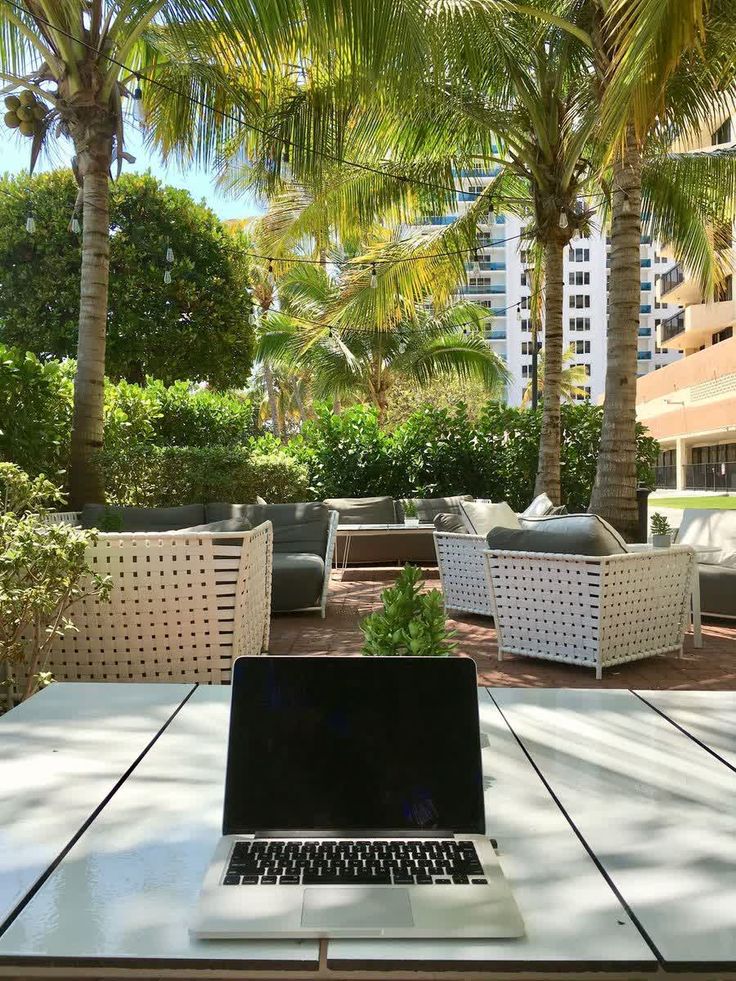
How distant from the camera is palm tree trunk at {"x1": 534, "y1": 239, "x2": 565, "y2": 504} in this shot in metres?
10.6

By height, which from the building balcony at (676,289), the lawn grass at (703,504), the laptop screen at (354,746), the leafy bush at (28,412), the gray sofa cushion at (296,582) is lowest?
the gray sofa cushion at (296,582)

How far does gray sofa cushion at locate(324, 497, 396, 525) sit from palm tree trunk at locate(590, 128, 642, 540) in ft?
11.8

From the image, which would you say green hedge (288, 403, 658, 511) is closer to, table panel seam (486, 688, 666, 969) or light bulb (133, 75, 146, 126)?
light bulb (133, 75, 146, 126)

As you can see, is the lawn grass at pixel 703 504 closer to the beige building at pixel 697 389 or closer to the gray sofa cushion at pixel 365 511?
the beige building at pixel 697 389

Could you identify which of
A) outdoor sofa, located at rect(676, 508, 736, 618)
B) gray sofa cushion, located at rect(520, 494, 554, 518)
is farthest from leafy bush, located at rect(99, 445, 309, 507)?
outdoor sofa, located at rect(676, 508, 736, 618)

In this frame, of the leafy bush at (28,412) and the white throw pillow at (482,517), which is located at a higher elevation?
the leafy bush at (28,412)

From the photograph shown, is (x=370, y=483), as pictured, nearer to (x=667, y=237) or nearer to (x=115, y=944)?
(x=667, y=237)

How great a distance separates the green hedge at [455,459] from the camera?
41.4ft

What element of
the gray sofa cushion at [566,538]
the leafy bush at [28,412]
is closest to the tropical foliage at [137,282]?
the leafy bush at [28,412]

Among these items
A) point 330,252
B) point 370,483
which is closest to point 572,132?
point 370,483

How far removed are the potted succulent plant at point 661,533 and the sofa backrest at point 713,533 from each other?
1.84 feet

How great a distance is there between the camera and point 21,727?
5.28 ft

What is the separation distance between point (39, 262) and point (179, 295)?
2.28 metres

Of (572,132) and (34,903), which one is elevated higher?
(572,132)
